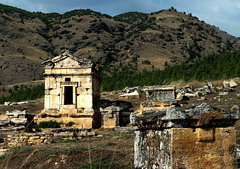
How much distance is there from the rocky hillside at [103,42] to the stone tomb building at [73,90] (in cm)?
4280

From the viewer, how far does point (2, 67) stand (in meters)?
62.4

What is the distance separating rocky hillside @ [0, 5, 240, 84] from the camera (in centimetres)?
6431

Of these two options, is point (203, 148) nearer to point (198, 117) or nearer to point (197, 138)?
point (197, 138)

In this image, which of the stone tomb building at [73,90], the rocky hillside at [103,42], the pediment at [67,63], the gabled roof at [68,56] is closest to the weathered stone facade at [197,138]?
the stone tomb building at [73,90]

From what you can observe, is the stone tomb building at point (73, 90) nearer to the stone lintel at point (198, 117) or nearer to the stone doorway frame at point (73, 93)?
the stone doorway frame at point (73, 93)

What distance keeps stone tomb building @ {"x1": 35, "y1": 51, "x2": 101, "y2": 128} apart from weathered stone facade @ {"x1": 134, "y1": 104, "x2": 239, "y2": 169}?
1339 cm

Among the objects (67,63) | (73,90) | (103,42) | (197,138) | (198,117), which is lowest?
(197,138)

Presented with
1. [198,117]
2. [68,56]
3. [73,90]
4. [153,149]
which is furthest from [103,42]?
[198,117]

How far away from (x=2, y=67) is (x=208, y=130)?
65.2 metres

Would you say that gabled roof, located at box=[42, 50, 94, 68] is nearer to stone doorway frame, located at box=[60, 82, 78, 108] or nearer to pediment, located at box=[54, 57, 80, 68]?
pediment, located at box=[54, 57, 80, 68]

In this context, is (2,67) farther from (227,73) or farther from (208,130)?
(208,130)

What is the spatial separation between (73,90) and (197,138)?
14.3 metres

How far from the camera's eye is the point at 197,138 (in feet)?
10.2

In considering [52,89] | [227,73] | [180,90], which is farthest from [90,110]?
[227,73]
